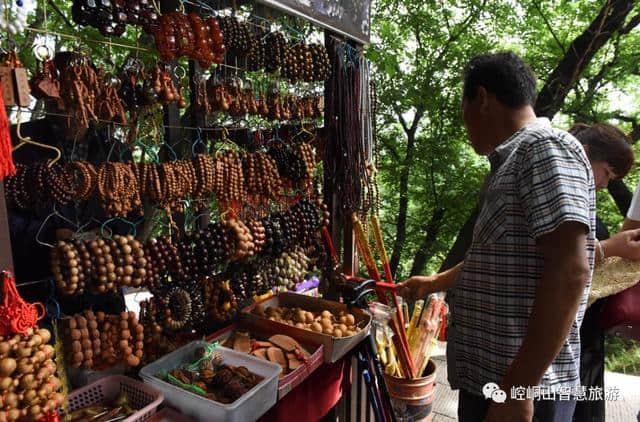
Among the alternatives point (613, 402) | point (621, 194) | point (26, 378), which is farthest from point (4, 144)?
point (621, 194)

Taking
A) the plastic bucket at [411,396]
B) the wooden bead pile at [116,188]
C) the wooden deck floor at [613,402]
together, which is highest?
the wooden bead pile at [116,188]

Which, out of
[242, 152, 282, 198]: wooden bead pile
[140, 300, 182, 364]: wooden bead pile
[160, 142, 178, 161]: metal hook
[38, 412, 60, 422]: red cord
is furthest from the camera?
[242, 152, 282, 198]: wooden bead pile

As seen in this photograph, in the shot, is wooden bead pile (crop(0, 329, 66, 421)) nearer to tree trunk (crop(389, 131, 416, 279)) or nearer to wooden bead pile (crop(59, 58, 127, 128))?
wooden bead pile (crop(59, 58, 127, 128))

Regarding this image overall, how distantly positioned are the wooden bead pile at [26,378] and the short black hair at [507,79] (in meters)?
1.70

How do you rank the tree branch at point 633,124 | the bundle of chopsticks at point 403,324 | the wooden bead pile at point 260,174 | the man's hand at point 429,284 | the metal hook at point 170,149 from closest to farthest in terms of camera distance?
1. the metal hook at point 170,149
2. the wooden bead pile at point 260,174
3. the man's hand at point 429,284
4. the bundle of chopsticks at point 403,324
5. the tree branch at point 633,124

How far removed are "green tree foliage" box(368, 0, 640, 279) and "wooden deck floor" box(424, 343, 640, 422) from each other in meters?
3.36

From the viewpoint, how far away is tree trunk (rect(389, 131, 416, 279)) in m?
7.12

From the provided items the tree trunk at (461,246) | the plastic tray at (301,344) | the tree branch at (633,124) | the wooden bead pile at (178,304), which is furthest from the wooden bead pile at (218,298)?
the tree branch at (633,124)

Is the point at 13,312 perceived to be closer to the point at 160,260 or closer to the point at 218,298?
the point at 160,260

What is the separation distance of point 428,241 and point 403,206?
78cm

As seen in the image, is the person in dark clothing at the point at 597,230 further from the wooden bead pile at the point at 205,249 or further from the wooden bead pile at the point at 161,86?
the wooden bead pile at the point at 161,86

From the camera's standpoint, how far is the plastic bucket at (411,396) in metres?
3.06

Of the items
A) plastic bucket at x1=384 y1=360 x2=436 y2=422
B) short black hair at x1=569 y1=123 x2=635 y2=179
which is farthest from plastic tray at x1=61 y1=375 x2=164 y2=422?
short black hair at x1=569 y1=123 x2=635 y2=179

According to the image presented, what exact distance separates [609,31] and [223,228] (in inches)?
239
